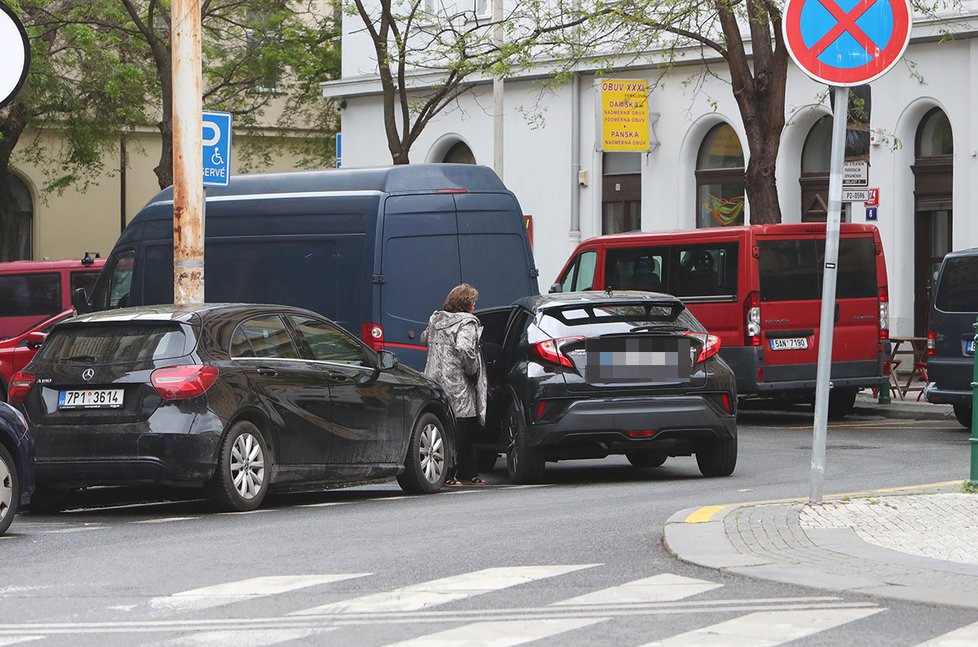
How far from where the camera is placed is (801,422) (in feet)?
69.4

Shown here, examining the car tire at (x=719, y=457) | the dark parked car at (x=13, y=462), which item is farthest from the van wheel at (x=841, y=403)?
the dark parked car at (x=13, y=462)

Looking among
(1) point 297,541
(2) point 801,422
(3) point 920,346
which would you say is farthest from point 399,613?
(3) point 920,346

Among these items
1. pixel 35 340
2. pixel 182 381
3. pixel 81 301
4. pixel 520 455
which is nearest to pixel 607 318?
pixel 520 455

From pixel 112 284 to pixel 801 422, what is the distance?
8197mm

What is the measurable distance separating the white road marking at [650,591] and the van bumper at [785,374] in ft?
37.3

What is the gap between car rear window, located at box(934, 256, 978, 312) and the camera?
706 inches

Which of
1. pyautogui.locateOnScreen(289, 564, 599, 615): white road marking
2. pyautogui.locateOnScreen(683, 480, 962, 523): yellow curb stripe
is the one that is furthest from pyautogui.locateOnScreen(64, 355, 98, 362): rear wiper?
pyautogui.locateOnScreen(289, 564, 599, 615): white road marking

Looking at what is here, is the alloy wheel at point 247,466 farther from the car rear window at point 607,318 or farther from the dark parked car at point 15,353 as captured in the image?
the dark parked car at point 15,353

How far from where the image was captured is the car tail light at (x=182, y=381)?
11.5 meters

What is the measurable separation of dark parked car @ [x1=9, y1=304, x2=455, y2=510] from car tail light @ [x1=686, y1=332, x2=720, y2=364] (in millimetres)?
2607

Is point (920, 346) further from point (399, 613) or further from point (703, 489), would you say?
point (399, 613)

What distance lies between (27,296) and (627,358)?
13391 millimetres

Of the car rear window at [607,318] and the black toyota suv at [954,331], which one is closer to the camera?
the car rear window at [607,318]

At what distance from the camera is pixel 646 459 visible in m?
15.9
